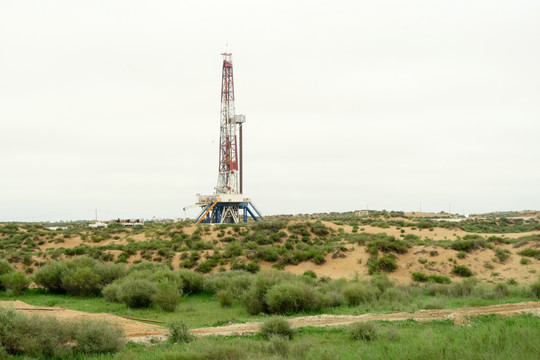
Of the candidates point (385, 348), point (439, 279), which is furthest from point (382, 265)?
point (385, 348)

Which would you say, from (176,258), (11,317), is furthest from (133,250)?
(11,317)

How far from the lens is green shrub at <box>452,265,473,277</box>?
26.3 metres

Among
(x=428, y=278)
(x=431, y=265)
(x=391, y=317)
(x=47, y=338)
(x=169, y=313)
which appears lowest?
(x=428, y=278)

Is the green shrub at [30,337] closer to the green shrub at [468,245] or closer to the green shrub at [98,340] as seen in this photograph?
the green shrub at [98,340]

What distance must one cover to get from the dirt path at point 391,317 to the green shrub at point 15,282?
12.7 metres

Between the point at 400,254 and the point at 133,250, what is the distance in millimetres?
20034

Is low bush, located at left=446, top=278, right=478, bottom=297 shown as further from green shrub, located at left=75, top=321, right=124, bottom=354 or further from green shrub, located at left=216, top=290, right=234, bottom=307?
green shrub, located at left=75, top=321, right=124, bottom=354

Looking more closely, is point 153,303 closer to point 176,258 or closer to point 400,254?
point 176,258

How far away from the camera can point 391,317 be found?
13.5 metres

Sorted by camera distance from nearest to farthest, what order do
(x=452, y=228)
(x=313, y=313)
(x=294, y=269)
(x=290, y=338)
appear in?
(x=290, y=338) < (x=313, y=313) < (x=294, y=269) < (x=452, y=228)

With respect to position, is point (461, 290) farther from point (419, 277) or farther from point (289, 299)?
point (289, 299)

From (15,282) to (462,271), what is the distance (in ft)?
80.5

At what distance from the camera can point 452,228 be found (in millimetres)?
43500

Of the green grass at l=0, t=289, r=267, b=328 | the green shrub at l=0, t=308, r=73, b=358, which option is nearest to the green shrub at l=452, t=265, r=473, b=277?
the green grass at l=0, t=289, r=267, b=328
